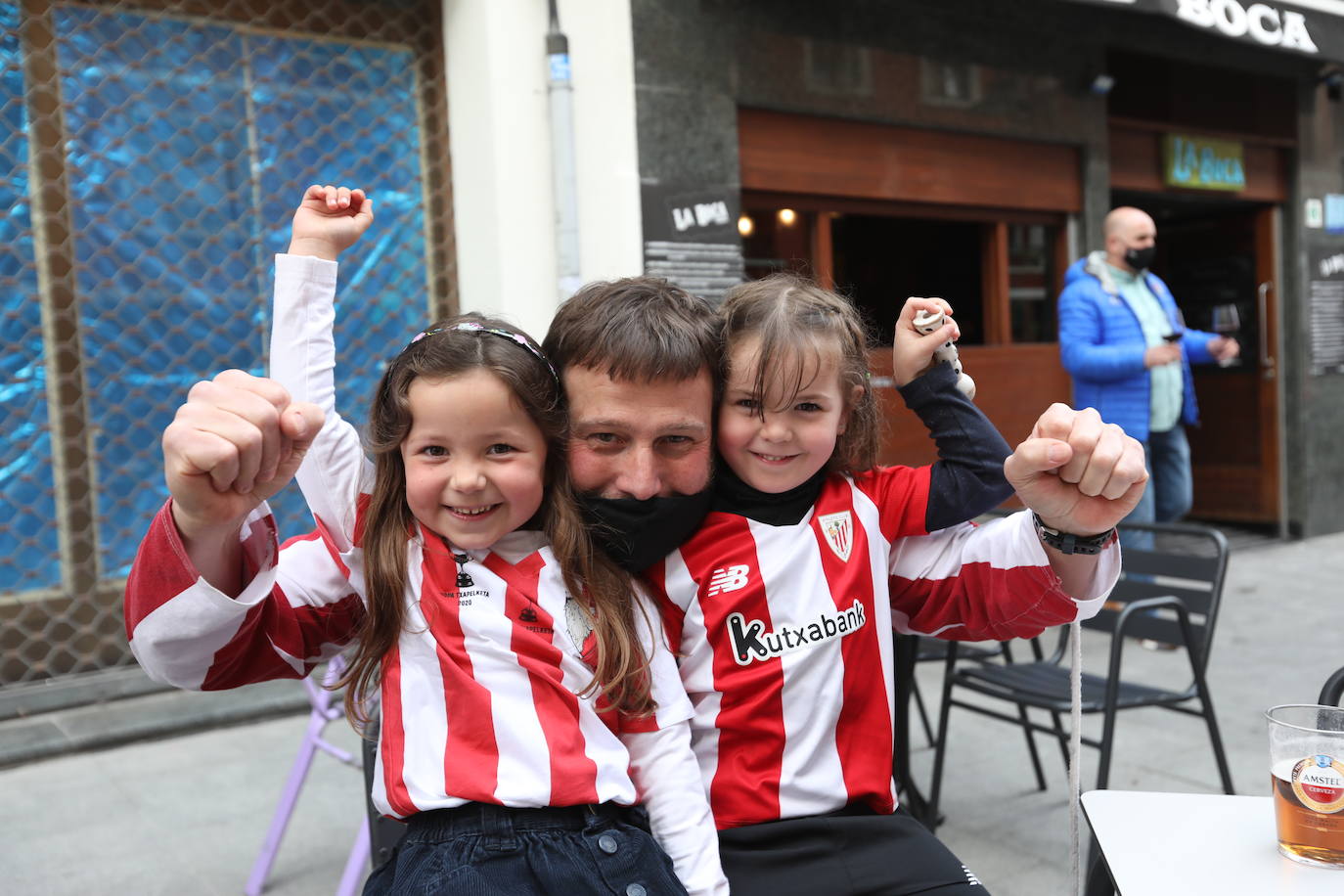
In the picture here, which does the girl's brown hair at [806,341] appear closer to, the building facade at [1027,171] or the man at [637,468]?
the man at [637,468]

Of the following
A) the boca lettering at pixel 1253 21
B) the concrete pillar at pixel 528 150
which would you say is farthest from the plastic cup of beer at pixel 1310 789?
the boca lettering at pixel 1253 21

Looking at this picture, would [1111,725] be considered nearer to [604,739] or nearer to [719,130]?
[604,739]

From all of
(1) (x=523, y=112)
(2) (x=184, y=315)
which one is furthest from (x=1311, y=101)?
(2) (x=184, y=315)

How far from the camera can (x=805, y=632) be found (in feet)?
4.96

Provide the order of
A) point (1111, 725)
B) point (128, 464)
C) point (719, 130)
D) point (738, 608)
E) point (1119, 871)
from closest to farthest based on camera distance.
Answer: point (1119, 871), point (738, 608), point (1111, 725), point (128, 464), point (719, 130)

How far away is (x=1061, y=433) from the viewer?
124 cm

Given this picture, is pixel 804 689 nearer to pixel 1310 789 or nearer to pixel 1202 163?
pixel 1310 789

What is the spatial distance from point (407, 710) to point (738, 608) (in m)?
0.46

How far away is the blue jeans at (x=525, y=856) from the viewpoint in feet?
4.02

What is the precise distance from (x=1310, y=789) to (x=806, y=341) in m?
0.80

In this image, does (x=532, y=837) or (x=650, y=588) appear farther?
(x=650, y=588)

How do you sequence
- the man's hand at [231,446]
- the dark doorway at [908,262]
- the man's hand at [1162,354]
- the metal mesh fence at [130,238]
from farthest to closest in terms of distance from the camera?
the dark doorway at [908,262]
the man's hand at [1162,354]
the metal mesh fence at [130,238]
the man's hand at [231,446]

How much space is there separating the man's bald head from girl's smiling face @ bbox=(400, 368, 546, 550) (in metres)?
4.29

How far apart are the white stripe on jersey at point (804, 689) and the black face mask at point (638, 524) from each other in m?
0.14
